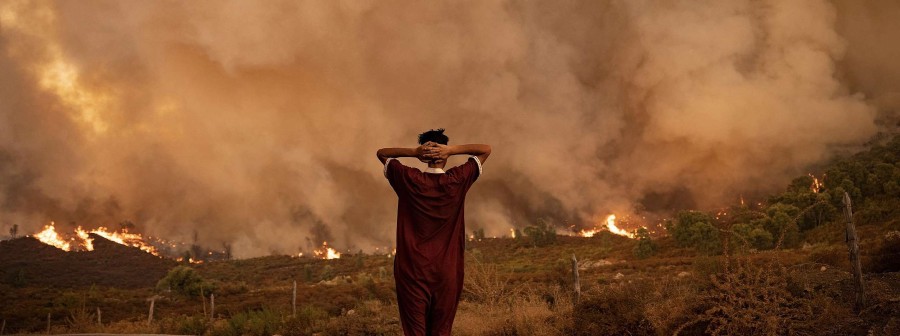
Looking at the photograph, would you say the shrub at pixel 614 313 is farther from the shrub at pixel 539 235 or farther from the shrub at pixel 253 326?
the shrub at pixel 539 235

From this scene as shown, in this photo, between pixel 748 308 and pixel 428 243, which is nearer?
pixel 428 243

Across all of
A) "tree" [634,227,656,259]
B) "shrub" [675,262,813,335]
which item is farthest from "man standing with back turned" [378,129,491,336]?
"tree" [634,227,656,259]

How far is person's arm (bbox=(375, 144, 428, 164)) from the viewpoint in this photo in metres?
3.96

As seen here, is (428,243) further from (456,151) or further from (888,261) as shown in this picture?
(888,261)

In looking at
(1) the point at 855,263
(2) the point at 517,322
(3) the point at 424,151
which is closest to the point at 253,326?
(2) the point at 517,322

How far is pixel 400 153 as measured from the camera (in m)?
4.06

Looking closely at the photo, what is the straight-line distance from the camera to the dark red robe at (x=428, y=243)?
3.90 metres

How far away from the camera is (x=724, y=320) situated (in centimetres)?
603

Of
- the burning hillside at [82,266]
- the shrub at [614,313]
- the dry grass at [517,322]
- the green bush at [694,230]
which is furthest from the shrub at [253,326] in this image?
the burning hillside at [82,266]

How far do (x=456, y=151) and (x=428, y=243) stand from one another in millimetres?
773

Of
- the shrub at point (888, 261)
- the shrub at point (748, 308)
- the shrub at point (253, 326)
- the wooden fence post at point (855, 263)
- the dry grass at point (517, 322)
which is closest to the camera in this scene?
the shrub at point (748, 308)

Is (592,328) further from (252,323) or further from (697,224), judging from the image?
(697,224)

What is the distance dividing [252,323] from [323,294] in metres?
29.1

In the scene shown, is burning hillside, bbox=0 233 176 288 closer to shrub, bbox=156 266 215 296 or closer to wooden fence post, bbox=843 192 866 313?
shrub, bbox=156 266 215 296
